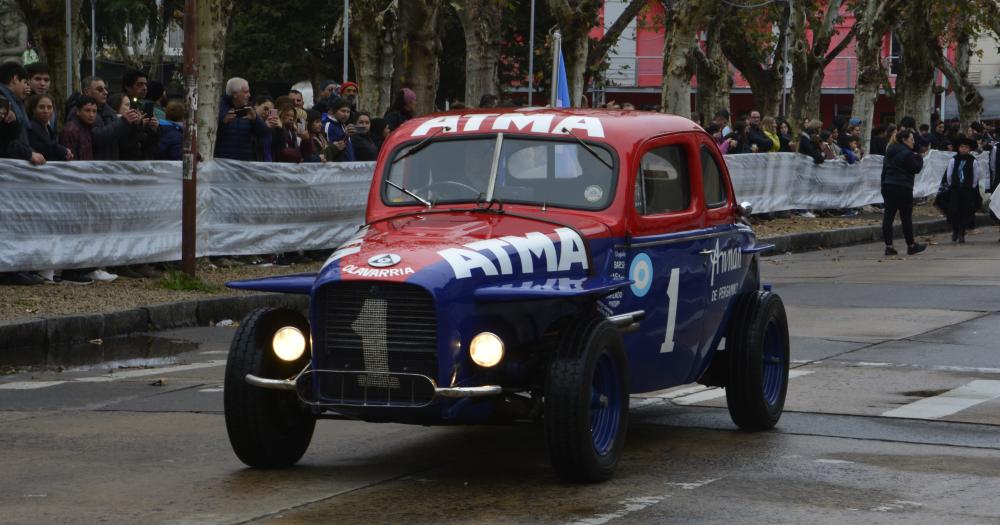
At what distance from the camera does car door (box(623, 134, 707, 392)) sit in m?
8.60

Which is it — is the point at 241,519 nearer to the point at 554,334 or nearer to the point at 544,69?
the point at 554,334

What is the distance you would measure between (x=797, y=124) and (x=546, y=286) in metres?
31.7

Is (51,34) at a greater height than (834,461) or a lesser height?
greater

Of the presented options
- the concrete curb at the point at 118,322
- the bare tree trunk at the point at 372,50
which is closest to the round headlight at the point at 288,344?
the concrete curb at the point at 118,322

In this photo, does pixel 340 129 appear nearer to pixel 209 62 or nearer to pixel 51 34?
pixel 209 62

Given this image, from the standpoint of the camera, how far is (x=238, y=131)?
19.0m

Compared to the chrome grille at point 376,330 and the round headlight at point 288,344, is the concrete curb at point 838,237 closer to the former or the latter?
the round headlight at point 288,344

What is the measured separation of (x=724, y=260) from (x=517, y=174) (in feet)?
4.83

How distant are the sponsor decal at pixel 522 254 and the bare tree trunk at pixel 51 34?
16677mm

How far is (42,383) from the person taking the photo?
11555 mm

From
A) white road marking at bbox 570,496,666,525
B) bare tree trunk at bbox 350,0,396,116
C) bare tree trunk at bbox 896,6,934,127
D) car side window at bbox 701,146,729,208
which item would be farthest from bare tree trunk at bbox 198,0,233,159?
Result: bare tree trunk at bbox 896,6,934,127

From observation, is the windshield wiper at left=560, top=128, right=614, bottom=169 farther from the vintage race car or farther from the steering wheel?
the steering wheel

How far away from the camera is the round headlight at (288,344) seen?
802cm

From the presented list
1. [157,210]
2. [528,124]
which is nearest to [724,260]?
[528,124]
